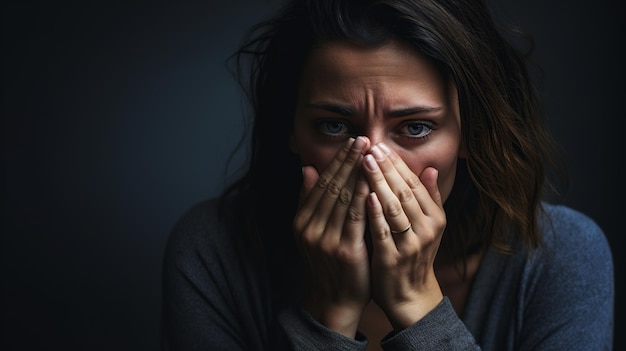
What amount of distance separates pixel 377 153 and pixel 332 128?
5.7 inches

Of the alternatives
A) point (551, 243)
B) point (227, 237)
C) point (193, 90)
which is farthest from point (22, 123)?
point (551, 243)

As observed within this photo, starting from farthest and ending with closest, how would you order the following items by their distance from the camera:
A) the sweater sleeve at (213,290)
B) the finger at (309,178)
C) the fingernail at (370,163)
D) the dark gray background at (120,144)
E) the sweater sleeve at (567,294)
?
1. the dark gray background at (120,144)
2. the sweater sleeve at (213,290)
3. the sweater sleeve at (567,294)
4. the finger at (309,178)
5. the fingernail at (370,163)

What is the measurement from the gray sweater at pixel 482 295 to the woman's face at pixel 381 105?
330mm

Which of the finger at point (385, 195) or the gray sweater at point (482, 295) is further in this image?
the gray sweater at point (482, 295)

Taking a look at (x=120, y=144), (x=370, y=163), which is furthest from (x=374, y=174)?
(x=120, y=144)

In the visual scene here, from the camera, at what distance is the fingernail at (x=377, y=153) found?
1457 millimetres

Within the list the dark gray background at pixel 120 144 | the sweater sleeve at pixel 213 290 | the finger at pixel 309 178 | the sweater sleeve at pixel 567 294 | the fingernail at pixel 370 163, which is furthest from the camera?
the dark gray background at pixel 120 144

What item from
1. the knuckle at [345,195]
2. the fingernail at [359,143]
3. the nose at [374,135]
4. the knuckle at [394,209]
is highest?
the nose at [374,135]

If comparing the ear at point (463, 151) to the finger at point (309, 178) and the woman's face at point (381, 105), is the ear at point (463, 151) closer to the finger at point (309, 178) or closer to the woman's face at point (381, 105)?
the woman's face at point (381, 105)

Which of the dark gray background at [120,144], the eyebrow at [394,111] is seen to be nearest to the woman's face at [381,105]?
the eyebrow at [394,111]

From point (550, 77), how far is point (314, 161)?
114 centimetres

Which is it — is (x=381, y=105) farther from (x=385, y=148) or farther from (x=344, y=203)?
(x=344, y=203)

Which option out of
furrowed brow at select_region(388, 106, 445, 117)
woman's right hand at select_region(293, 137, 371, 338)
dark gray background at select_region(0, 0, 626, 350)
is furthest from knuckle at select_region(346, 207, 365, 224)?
dark gray background at select_region(0, 0, 626, 350)

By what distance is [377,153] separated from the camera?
4.80 ft
